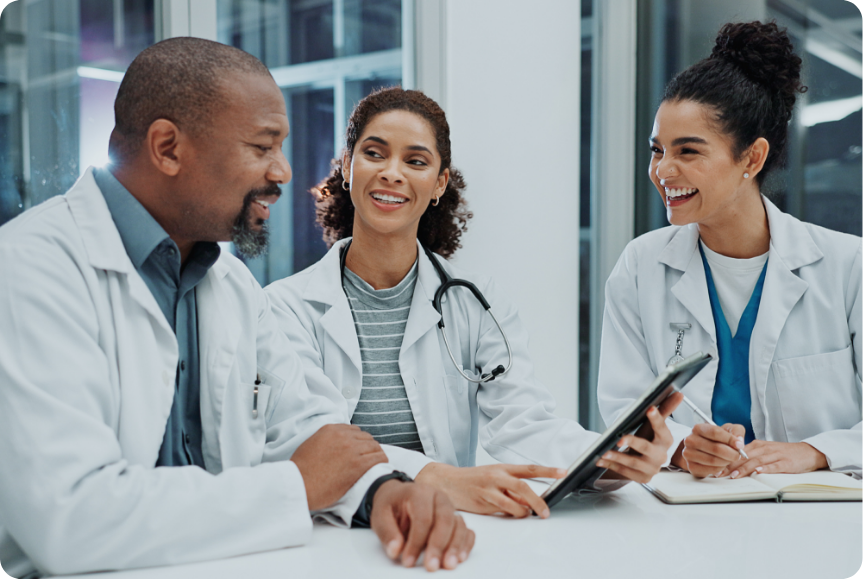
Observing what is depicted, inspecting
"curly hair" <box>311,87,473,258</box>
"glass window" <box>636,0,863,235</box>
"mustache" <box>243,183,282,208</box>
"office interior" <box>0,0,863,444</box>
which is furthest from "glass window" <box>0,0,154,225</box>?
"glass window" <box>636,0,863,235</box>

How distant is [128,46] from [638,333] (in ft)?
4.98

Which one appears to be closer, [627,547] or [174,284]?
[627,547]

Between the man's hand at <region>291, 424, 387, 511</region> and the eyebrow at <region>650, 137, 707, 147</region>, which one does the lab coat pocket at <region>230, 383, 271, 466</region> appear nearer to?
the man's hand at <region>291, 424, 387, 511</region>

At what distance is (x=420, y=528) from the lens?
88 centimetres

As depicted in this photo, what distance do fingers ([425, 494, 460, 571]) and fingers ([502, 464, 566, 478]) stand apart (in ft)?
0.73

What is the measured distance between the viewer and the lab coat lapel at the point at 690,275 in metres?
1.59

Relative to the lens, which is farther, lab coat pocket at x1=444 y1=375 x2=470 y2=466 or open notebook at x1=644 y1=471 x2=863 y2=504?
lab coat pocket at x1=444 y1=375 x2=470 y2=466

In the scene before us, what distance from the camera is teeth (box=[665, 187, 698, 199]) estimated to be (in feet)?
5.43

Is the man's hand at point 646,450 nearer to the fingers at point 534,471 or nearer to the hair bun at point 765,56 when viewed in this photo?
the fingers at point 534,471

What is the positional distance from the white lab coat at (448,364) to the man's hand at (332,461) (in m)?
0.30

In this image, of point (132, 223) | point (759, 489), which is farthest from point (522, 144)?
point (132, 223)

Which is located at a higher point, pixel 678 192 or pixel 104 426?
pixel 678 192

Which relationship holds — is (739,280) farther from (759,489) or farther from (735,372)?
(759,489)

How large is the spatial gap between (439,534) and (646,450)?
15.8 inches
